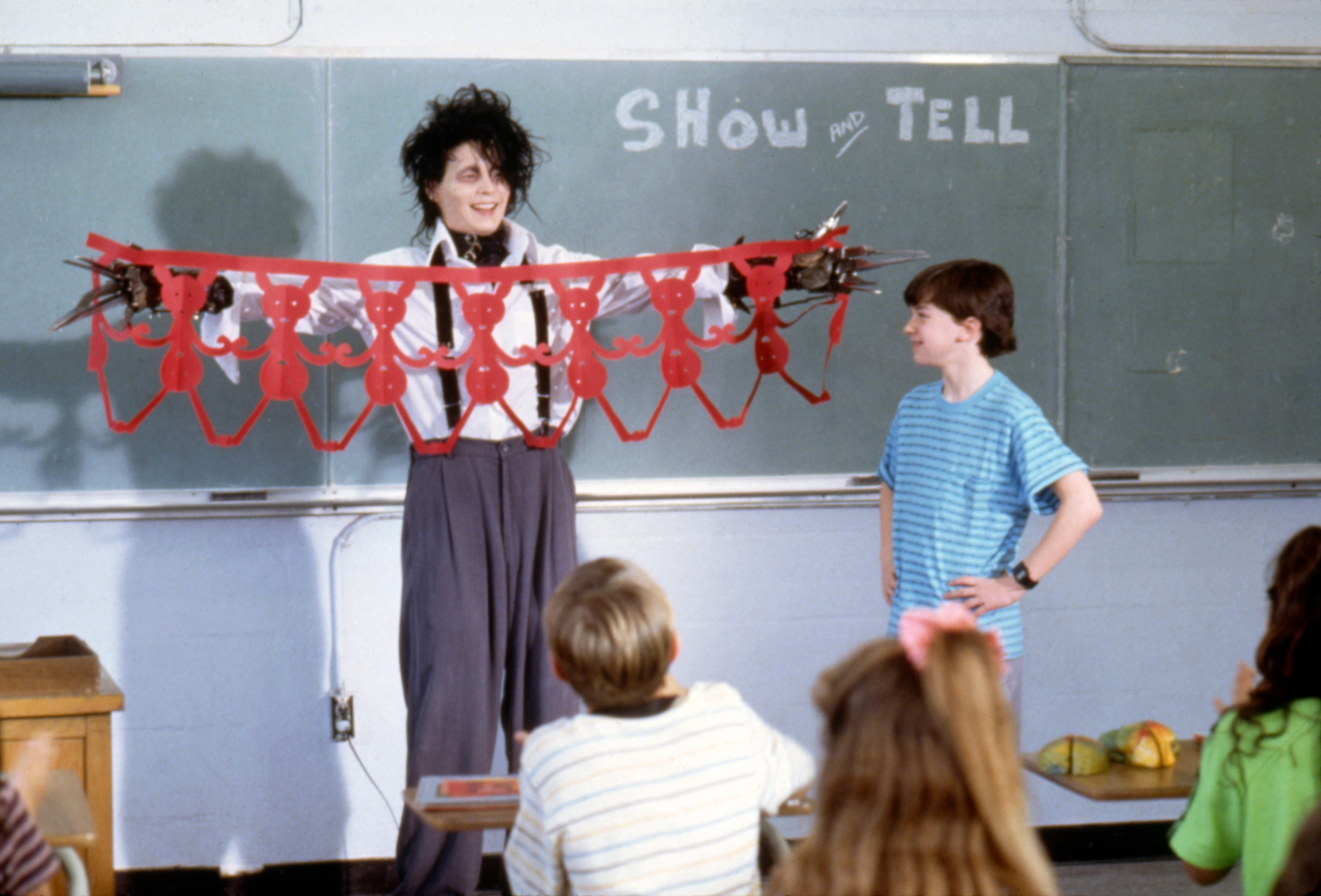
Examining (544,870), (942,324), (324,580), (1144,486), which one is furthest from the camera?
(1144,486)

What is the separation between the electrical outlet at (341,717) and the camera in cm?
310

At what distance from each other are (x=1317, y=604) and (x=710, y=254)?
4.47ft

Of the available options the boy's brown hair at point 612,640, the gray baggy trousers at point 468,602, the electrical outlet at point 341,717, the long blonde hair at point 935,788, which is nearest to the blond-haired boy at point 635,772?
the boy's brown hair at point 612,640

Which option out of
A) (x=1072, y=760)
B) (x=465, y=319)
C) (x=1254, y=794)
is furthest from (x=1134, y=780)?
(x=465, y=319)

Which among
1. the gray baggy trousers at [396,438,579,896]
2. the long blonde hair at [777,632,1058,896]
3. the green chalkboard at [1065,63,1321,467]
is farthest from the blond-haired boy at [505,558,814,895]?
the green chalkboard at [1065,63,1321,467]

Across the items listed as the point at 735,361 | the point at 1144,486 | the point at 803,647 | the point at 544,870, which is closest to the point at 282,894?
the point at 803,647

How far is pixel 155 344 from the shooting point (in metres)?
2.46

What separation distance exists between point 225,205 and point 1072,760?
7.19 ft

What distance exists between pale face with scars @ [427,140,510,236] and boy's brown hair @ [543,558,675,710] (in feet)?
4.25

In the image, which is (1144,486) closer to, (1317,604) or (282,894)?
(1317,604)

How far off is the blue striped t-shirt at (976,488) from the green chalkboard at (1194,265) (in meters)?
0.96

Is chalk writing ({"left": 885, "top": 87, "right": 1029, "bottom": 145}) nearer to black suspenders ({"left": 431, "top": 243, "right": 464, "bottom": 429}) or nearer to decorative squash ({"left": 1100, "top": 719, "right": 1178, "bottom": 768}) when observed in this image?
black suspenders ({"left": 431, "top": 243, "right": 464, "bottom": 429})

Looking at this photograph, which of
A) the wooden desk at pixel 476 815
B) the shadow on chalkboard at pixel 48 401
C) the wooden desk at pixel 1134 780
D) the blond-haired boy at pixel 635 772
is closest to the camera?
the blond-haired boy at pixel 635 772

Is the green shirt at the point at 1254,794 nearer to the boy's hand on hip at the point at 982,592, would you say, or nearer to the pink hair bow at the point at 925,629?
the pink hair bow at the point at 925,629
